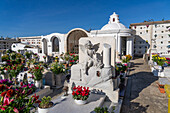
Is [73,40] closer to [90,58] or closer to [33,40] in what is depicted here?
[33,40]

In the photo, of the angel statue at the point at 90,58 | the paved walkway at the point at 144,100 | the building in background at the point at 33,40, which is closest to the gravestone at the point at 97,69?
the angel statue at the point at 90,58

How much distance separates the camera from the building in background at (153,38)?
98.8ft

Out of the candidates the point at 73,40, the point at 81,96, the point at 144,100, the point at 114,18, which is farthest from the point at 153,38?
the point at 81,96

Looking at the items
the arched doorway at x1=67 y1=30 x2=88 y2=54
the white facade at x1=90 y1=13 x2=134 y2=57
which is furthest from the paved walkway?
the arched doorway at x1=67 y1=30 x2=88 y2=54

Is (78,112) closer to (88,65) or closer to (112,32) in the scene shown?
(88,65)

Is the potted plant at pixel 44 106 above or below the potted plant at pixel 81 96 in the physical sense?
below

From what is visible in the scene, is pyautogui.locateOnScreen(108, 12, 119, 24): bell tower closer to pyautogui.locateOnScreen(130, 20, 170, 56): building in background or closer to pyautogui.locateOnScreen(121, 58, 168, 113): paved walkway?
pyautogui.locateOnScreen(130, 20, 170, 56): building in background

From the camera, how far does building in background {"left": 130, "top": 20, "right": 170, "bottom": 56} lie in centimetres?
3011

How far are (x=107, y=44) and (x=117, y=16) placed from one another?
2586cm

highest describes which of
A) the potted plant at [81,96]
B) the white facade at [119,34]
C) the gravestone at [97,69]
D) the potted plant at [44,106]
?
the white facade at [119,34]

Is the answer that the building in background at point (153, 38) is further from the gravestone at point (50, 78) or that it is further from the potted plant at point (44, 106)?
the potted plant at point (44, 106)

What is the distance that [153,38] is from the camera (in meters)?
31.0

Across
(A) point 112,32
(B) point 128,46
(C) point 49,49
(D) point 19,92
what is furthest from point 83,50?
(C) point 49,49

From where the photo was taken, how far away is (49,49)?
31.0m
